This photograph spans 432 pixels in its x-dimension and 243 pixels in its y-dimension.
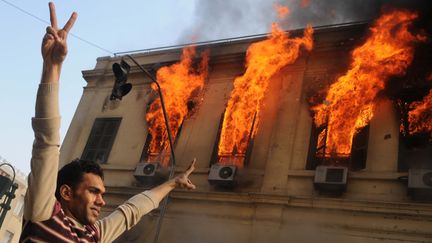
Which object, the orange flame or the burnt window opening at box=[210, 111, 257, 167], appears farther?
the burnt window opening at box=[210, 111, 257, 167]

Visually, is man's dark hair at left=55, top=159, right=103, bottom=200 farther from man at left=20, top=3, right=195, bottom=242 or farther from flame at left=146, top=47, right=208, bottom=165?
flame at left=146, top=47, right=208, bottom=165

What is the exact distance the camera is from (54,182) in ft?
6.70

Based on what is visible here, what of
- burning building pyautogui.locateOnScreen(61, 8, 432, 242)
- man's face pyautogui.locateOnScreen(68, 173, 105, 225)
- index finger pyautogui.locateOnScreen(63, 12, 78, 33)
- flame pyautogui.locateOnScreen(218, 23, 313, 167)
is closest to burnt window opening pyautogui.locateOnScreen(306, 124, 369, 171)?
burning building pyautogui.locateOnScreen(61, 8, 432, 242)

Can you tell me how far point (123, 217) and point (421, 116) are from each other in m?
8.70

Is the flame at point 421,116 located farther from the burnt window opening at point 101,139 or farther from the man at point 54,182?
the burnt window opening at point 101,139

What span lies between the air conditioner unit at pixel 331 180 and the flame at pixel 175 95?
17.3ft

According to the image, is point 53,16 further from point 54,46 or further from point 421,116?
point 421,116

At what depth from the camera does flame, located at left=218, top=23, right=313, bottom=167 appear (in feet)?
38.3

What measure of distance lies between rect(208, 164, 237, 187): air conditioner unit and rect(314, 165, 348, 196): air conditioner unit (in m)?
2.26

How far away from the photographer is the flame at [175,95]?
1309 cm

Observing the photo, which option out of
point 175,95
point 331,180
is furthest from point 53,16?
point 175,95

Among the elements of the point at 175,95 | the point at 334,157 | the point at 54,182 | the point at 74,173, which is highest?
the point at 175,95

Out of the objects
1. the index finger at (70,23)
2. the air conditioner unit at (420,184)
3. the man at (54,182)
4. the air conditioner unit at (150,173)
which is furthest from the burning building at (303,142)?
the index finger at (70,23)

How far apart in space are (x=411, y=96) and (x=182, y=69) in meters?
7.54
